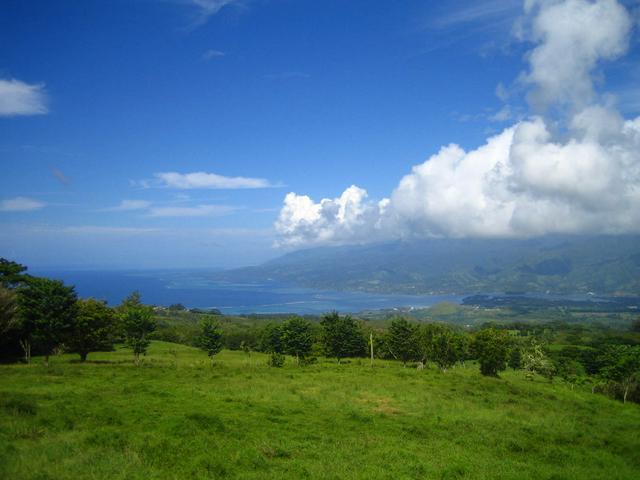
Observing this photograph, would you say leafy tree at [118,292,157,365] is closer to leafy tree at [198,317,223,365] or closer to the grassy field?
leafy tree at [198,317,223,365]

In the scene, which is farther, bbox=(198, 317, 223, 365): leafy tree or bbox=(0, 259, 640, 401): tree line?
bbox=(198, 317, 223, 365): leafy tree

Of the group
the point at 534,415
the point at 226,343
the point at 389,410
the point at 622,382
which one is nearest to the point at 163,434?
the point at 389,410

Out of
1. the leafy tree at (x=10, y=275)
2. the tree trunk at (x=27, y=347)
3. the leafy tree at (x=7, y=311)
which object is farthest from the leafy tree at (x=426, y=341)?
the leafy tree at (x=10, y=275)

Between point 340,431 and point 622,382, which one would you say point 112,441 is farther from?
point 622,382

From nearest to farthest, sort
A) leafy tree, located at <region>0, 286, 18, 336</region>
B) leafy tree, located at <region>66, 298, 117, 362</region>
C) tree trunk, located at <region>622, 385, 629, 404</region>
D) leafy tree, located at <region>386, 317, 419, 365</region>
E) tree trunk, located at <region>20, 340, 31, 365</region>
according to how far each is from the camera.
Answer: leafy tree, located at <region>0, 286, 18, 336</region> → tree trunk, located at <region>20, 340, 31, 365</region> → leafy tree, located at <region>66, 298, 117, 362</region> → tree trunk, located at <region>622, 385, 629, 404</region> → leafy tree, located at <region>386, 317, 419, 365</region>

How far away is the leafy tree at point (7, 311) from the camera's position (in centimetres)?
3694

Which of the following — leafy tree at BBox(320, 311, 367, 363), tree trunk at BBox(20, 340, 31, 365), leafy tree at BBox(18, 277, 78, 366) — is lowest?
leafy tree at BBox(320, 311, 367, 363)

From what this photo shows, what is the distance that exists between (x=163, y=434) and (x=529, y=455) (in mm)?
15231

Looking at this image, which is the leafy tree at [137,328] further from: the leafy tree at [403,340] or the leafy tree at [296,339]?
the leafy tree at [403,340]

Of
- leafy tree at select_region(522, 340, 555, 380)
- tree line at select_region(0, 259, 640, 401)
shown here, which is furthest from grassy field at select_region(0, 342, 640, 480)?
leafy tree at select_region(522, 340, 555, 380)

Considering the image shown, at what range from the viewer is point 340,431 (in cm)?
1845

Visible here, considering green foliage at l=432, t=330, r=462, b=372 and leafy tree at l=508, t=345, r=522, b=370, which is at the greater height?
green foliage at l=432, t=330, r=462, b=372

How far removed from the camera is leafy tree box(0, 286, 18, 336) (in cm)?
3694

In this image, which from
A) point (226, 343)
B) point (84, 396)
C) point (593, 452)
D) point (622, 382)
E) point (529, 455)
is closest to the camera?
point (529, 455)
